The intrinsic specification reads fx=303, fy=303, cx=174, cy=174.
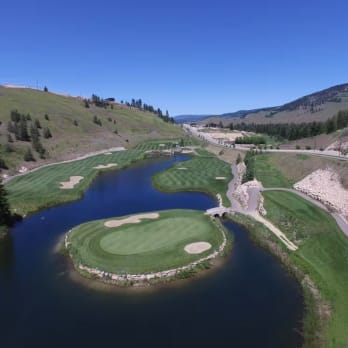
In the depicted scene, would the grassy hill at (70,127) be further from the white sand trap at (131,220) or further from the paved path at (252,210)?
the paved path at (252,210)

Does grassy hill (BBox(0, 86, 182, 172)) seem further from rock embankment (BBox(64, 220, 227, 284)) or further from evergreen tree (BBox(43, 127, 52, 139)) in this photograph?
rock embankment (BBox(64, 220, 227, 284))

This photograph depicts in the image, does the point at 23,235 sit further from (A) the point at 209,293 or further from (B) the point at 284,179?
(B) the point at 284,179

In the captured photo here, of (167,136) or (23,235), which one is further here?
(167,136)

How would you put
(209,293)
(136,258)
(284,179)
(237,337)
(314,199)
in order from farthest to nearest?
(284,179) → (314,199) → (136,258) → (209,293) → (237,337)

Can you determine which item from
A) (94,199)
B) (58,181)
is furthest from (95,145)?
(94,199)

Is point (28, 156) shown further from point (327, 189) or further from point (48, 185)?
point (327, 189)
